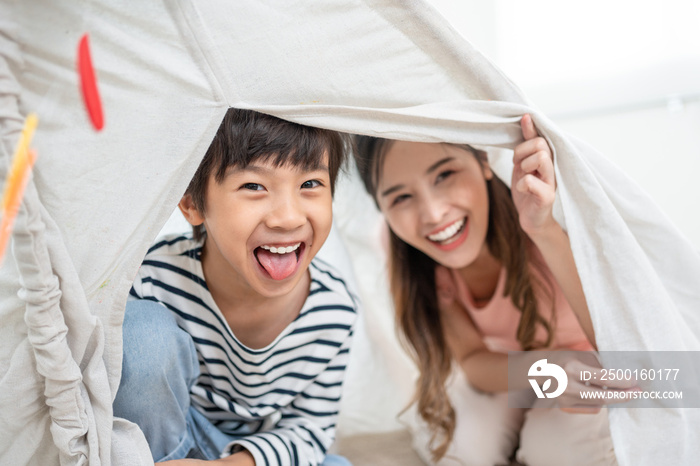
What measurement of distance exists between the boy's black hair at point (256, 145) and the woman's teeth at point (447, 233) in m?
0.30

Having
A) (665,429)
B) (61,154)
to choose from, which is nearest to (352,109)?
(61,154)

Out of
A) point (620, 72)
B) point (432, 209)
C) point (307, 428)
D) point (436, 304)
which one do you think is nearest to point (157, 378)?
point (307, 428)

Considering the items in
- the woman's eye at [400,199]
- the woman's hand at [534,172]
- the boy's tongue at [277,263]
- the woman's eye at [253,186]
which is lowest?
the boy's tongue at [277,263]

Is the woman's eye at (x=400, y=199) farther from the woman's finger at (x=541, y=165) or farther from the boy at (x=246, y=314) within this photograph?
the woman's finger at (x=541, y=165)

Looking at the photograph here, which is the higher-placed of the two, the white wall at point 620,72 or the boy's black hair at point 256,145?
the white wall at point 620,72

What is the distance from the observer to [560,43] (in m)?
1.60

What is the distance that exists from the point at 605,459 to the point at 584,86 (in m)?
1.02

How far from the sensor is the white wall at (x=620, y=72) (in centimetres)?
149

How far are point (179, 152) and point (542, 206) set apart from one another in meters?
0.46

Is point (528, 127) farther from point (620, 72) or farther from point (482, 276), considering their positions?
point (620, 72)

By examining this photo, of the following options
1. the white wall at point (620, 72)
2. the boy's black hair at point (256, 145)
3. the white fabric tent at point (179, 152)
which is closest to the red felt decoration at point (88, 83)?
the white fabric tent at point (179, 152)

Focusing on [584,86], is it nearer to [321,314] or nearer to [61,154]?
[321,314]

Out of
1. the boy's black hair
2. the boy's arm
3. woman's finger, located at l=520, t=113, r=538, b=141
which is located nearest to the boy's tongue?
the boy's black hair

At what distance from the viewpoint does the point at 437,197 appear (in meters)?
1.00
